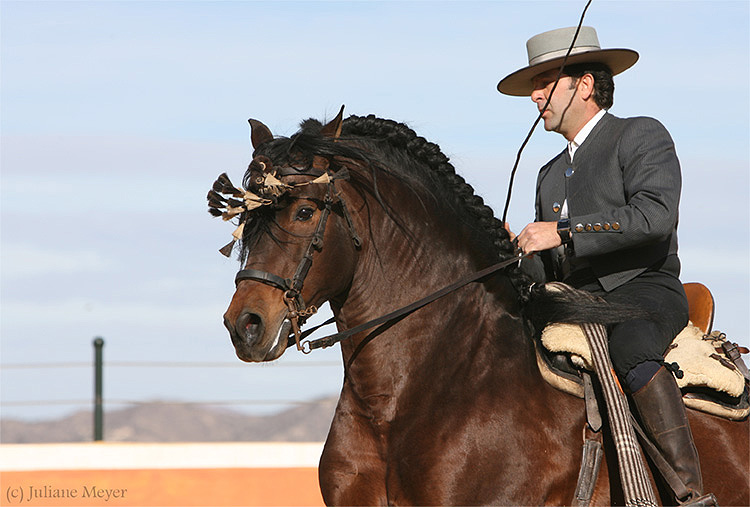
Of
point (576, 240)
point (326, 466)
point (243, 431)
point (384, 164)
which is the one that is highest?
point (243, 431)

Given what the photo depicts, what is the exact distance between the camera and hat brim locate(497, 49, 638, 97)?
15.4 ft

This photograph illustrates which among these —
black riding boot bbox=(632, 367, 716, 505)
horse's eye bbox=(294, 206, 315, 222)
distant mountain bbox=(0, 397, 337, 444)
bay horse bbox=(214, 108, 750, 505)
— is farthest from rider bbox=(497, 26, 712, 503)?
distant mountain bbox=(0, 397, 337, 444)

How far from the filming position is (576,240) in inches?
172

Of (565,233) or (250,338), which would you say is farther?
(565,233)

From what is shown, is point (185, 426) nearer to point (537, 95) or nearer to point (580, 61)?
point (537, 95)

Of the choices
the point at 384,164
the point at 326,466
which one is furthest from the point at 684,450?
the point at 384,164

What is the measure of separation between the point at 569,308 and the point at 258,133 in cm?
163

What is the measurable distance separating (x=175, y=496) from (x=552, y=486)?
5432 millimetres

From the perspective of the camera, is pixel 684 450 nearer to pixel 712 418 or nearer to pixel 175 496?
pixel 712 418

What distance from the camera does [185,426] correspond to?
26297mm

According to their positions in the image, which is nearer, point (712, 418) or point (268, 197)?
point (268, 197)

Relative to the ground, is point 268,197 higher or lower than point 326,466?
higher

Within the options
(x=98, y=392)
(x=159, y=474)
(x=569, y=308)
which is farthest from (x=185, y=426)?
(x=569, y=308)

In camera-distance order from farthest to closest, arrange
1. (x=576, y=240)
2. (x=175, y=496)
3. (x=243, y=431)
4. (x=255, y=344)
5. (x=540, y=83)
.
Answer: (x=243, y=431)
(x=175, y=496)
(x=540, y=83)
(x=576, y=240)
(x=255, y=344)
